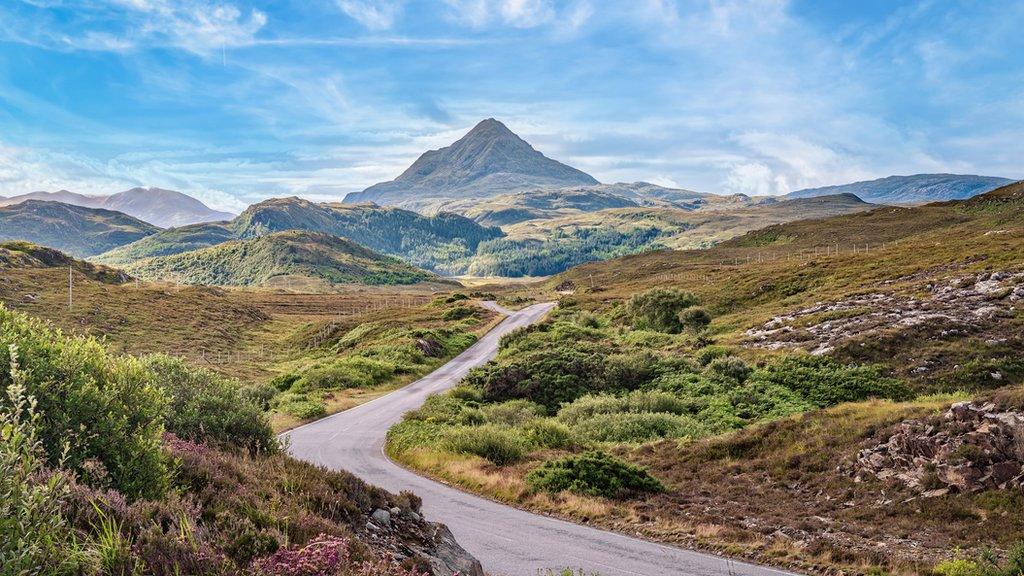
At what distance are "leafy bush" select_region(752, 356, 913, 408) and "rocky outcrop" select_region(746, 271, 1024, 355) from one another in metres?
2.12

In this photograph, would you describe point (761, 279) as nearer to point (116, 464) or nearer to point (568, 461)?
point (568, 461)

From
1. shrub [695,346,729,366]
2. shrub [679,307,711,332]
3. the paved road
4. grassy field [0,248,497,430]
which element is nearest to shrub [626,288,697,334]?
shrub [679,307,711,332]

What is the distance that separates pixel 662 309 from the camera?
53750mm

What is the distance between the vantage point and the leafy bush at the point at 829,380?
26359 mm

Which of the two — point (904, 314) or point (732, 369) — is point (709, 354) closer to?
point (732, 369)

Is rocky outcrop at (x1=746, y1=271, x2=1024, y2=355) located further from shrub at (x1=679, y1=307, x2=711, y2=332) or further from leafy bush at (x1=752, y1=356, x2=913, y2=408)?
shrub at (x1=679, y1=307, x2=711, y2=332)

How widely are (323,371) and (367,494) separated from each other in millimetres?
41056

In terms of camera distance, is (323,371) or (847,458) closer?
(847,458)

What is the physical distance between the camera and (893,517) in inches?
594

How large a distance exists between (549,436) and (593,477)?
20.4ft

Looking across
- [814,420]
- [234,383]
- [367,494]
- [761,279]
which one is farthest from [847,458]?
[761,279]

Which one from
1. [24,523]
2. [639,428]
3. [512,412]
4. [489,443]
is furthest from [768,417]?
[24,523]

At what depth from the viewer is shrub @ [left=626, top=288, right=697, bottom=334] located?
173 ft

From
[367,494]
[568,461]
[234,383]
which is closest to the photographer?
[367,494]
